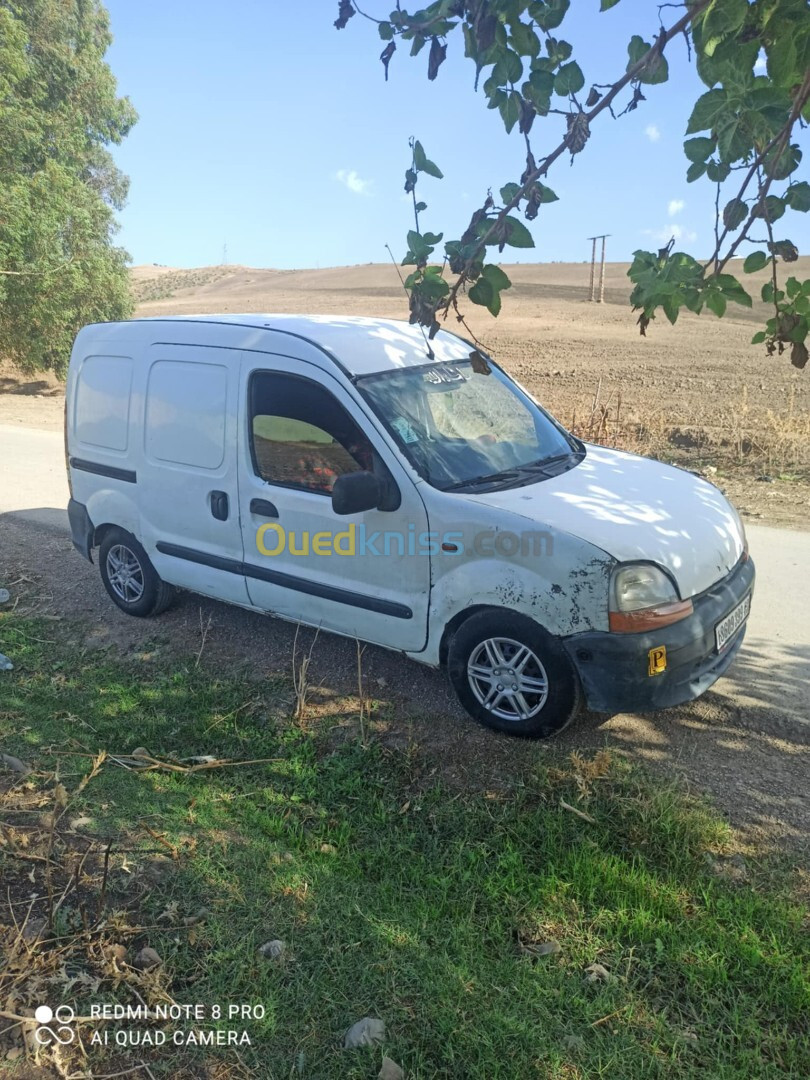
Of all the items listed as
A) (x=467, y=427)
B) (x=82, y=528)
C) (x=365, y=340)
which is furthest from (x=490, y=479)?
(x=82, y=528)

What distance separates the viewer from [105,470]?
602cm

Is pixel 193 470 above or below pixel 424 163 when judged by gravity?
below

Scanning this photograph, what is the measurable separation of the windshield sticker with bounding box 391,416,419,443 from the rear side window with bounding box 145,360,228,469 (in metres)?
1.16

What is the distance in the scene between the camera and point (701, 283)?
336cm

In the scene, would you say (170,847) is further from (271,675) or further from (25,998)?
(271,675)

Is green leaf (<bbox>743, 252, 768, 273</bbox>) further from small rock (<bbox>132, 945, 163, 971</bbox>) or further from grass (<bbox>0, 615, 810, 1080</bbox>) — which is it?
small rock (<bbox>132, 945, 163, 971</bbox>)

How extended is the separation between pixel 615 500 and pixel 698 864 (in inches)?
69.8

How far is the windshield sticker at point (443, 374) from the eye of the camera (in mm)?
4992

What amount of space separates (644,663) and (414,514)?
1.30 m

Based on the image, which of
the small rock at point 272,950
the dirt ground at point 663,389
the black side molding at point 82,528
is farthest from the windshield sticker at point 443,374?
the small rock at point 272,950

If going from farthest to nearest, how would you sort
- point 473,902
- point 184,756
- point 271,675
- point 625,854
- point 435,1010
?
point 271,675
point 184,756
point 625,854
point 473,902
point 435,1010

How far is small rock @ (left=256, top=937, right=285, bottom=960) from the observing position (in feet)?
9.77

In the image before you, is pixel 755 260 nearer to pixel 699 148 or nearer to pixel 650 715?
pixel 699 148

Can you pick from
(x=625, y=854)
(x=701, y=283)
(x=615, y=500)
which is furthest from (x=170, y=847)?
(x=701, y=283)
